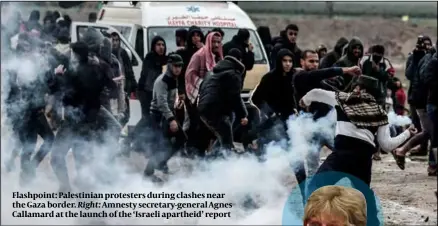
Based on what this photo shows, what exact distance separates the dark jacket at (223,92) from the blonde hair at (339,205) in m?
4.21

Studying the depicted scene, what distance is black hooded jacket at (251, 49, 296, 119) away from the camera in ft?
20.5

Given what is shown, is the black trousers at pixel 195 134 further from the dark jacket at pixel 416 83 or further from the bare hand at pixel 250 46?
the bare hand at pixel 250 46

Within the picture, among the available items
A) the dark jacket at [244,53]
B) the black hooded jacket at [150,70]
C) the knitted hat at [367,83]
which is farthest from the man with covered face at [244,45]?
the knitted hat at [367,83]

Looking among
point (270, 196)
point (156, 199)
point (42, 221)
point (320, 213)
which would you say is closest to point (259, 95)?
point (270, 196)

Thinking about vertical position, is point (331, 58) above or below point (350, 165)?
above

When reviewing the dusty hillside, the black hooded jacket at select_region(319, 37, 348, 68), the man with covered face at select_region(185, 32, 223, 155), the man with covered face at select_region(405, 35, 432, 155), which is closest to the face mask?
the black hooded jacket at select_region(319, 37, 348, 68)

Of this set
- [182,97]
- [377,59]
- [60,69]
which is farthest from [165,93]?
[377,59]

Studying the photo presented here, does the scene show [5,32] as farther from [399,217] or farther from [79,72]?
[399,217]

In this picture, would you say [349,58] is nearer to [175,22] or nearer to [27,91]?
[27,91]

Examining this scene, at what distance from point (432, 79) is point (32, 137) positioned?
3004mm

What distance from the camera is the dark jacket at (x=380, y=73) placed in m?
5.33

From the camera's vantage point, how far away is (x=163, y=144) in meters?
7.36

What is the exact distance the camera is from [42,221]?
528 centimetres

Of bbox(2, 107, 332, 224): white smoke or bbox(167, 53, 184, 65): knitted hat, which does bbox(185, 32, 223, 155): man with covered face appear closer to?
bbox(167, 53, 184, 65): knitted hat
